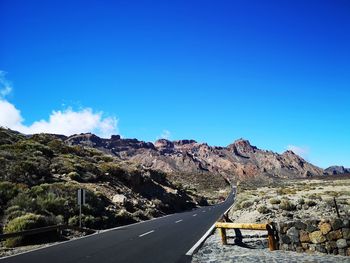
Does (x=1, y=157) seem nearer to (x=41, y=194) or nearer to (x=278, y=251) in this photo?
(x=41, y=194)

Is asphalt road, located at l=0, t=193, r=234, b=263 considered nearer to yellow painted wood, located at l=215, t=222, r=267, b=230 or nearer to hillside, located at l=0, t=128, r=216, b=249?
yellow painted wood, located at l=215, t=222, r=267, b=230

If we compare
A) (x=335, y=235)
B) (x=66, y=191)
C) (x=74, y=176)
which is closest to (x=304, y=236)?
(x=335, y=235)

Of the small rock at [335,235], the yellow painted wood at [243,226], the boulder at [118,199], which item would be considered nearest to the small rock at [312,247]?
the small rock at [335,235]

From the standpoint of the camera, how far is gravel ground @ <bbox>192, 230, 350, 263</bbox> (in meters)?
11.2

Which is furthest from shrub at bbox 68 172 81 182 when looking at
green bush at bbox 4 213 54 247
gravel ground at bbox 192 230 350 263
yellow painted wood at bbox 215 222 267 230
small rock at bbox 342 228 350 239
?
small rock at bbox 342 228 350 239

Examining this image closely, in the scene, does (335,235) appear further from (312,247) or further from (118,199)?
(118,199)

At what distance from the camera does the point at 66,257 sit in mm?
12578

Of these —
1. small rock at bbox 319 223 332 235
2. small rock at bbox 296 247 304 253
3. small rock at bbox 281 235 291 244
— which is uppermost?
small rock at bbox 319 223 332 235

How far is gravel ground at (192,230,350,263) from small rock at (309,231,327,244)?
18.5 inches

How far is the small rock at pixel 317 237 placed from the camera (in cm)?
1212

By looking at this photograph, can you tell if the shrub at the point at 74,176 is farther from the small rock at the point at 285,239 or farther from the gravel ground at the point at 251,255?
the small rock at the point at 285,239

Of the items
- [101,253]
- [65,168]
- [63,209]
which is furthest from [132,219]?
[101,253]

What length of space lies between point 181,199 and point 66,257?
39558 millimetres

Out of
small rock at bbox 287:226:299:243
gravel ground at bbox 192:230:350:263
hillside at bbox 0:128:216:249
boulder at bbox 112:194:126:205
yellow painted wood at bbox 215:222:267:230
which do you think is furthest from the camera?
boulder at bbox 112:194:126:205
